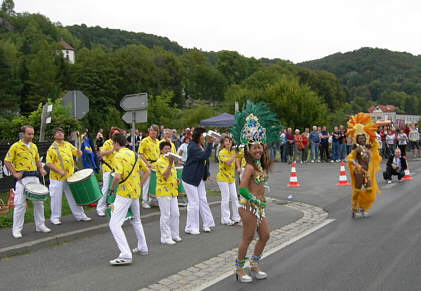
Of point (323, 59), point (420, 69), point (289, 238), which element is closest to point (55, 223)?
point (289, 238)

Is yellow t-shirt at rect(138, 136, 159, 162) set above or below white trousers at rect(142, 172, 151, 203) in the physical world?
above

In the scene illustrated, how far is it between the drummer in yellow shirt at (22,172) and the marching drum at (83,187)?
83 centimetres

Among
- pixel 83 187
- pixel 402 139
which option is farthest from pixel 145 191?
pixel 402 139

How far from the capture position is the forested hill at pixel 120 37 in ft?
511

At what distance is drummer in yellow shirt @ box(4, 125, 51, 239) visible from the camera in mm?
8008

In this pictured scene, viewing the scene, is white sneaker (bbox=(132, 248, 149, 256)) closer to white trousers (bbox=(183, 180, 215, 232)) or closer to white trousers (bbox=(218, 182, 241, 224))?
white trousers (bbox=(183, 180, 215, 232))

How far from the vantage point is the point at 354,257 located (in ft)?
21.5

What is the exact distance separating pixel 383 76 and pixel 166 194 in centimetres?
15799

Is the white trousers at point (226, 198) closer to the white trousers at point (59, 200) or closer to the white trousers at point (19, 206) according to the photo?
the white trousers at point (59, 200)

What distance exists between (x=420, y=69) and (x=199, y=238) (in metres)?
160

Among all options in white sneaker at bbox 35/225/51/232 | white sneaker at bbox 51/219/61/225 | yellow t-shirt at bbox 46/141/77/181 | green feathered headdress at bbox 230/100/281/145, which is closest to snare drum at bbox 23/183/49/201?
white sneaker at bbox 35/225/51/232

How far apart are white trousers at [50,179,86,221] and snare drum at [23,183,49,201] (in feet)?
2.42

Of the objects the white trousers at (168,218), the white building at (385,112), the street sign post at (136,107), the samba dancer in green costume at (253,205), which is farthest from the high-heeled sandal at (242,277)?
the white building at (385,112)

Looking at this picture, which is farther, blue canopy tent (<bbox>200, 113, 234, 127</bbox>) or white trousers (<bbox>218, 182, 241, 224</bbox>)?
blue canopy tent (<bbox>200, 113, 234, 127</bbox>)
